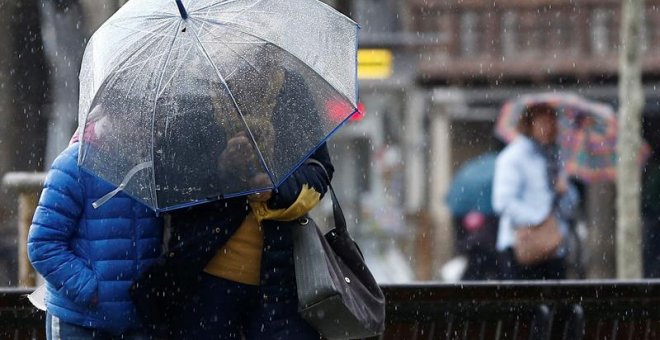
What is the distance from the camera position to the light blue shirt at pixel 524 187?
1048cm

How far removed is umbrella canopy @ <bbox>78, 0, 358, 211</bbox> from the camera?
4961mm

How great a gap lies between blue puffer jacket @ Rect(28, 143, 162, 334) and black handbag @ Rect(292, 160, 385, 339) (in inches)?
21.7

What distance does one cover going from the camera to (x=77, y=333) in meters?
5.20

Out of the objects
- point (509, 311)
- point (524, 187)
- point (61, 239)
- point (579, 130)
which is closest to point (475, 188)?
point (579, 130)

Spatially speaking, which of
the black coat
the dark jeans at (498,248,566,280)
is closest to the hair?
the dark jeans at (498,248,566,280)

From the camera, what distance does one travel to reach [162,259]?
5.09 m

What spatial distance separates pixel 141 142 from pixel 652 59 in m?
29.3

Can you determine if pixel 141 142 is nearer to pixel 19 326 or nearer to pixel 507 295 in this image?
pixel 19 326

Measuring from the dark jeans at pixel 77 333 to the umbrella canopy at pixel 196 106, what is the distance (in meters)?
0.54

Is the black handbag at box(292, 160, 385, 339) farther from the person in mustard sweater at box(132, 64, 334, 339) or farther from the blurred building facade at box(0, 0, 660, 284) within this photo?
the blurred building facade at box(0, 0, 660, 284)

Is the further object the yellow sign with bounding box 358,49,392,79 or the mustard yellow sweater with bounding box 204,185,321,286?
the yellow sign with bounding box 358,49,392,79

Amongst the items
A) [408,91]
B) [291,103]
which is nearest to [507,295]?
[291,103]

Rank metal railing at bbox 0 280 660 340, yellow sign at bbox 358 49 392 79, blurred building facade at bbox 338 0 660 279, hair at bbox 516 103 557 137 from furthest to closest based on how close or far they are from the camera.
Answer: blurred building facade at bbox 338 0 660 279 → yellow sign at bbox 358 49 392 79 → hair at bbox 516 103 557 137 → metal railing at bbox 0 280 660 340

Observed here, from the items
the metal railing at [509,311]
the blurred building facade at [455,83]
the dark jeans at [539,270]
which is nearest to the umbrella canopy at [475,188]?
the dark jeans at [539,270]
